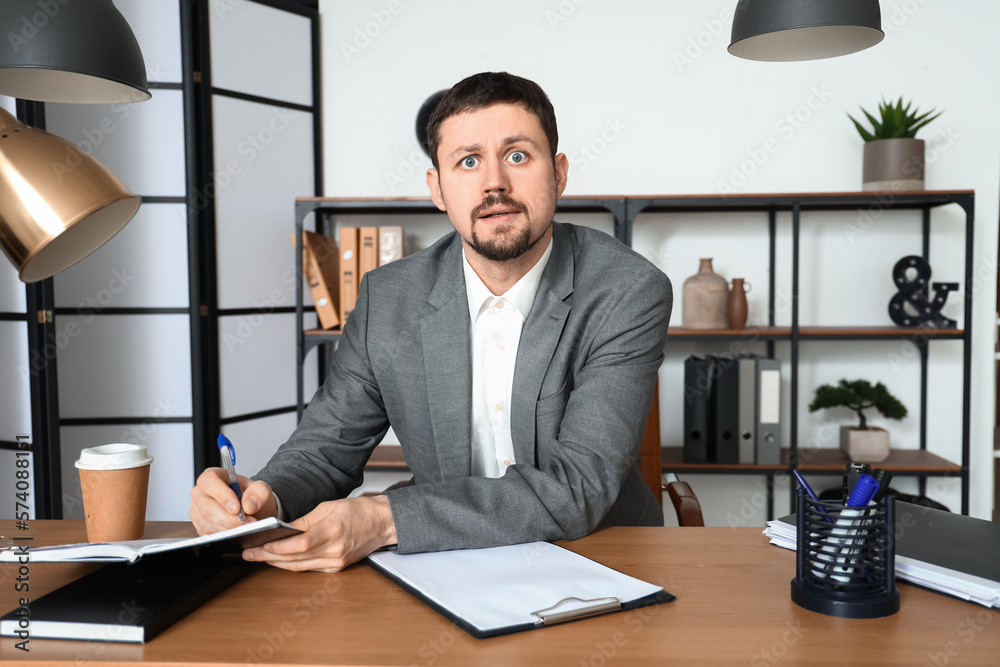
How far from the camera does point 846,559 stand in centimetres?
85

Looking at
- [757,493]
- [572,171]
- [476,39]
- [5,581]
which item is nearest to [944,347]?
[757,493]

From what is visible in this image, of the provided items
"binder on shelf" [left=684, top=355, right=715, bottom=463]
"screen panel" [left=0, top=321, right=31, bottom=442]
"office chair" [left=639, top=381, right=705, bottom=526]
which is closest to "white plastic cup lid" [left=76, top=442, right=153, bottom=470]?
"office chair" [left=639, top=381, right=705, bottom=526]

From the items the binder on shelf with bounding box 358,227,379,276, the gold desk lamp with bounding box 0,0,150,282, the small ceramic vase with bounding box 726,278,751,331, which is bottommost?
the small ceramic vase with bounding box 726,278,751,331

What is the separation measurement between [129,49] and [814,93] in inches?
101

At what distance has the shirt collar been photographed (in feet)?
5.05

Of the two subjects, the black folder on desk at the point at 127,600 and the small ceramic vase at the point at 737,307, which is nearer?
the black folder on desk at the point at 127,600

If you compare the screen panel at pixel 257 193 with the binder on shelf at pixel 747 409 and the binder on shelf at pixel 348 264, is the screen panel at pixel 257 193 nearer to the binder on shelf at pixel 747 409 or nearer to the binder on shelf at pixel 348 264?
the binder on shelf at pixel 348 264

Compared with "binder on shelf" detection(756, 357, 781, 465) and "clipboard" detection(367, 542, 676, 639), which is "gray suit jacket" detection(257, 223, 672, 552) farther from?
"binder on shelf" detection(756, 357, 781, 465)

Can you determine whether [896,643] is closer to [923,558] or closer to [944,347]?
[923,558]

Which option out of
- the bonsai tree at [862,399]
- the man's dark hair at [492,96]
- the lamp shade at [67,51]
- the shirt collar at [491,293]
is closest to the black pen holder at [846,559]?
the shirt collar at [491,293]

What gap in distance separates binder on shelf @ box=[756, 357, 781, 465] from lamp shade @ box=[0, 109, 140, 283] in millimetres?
2443

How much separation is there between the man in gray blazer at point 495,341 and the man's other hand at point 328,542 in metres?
0.23

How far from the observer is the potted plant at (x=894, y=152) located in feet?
9.08

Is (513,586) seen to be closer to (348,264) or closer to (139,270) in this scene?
(348,264)
